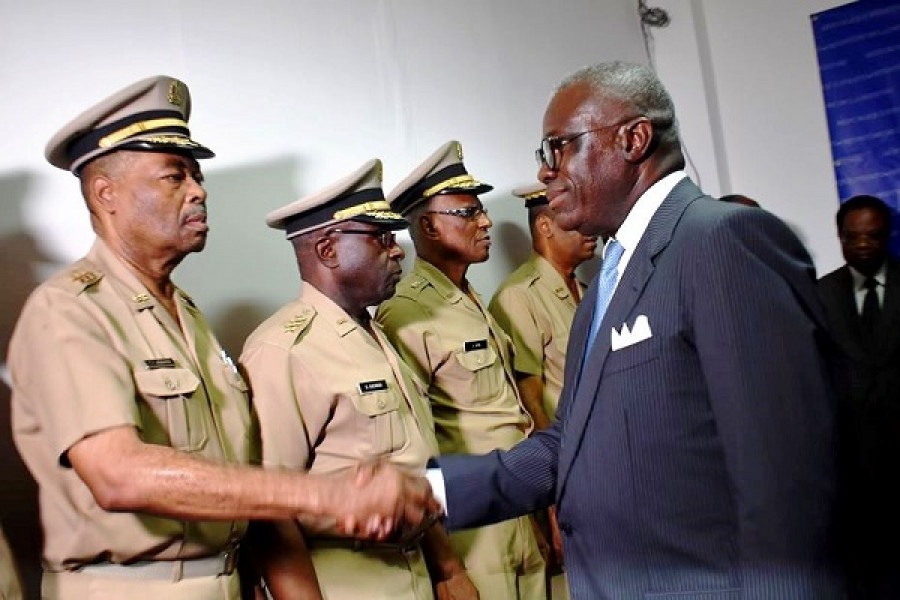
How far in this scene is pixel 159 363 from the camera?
1936 mm

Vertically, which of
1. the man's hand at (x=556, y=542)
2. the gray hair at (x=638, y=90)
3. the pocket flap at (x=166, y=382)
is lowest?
the man's hand at (x=556, y=542)

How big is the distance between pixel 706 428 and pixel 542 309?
2.06 meters

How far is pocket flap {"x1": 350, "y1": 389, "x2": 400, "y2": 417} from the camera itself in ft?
7.78

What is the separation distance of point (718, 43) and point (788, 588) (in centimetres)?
446

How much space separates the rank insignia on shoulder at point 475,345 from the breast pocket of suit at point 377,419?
2.02 ft

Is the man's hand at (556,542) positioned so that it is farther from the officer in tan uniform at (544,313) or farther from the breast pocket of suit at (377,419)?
the breast pocket of suit at (377,419)

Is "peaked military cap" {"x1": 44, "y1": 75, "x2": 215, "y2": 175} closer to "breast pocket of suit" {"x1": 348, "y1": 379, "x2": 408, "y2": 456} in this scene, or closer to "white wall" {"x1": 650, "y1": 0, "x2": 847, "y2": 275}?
"breast pocket of suit" {"x1": 348, "y1": 379, "x2": 408, "y2": 456}

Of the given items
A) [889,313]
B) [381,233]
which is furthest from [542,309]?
[889,313]

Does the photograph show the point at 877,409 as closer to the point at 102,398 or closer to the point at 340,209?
the point at 340,209

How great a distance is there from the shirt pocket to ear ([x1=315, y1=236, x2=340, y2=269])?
428 mm

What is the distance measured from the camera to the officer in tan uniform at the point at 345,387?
2.32 meters

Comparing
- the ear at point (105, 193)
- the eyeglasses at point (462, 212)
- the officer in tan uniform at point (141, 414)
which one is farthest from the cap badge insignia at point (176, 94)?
the eyeglasses at point (462, 212)

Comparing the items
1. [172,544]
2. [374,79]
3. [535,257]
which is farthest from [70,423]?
[535,257]

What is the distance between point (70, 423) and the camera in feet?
5.74
